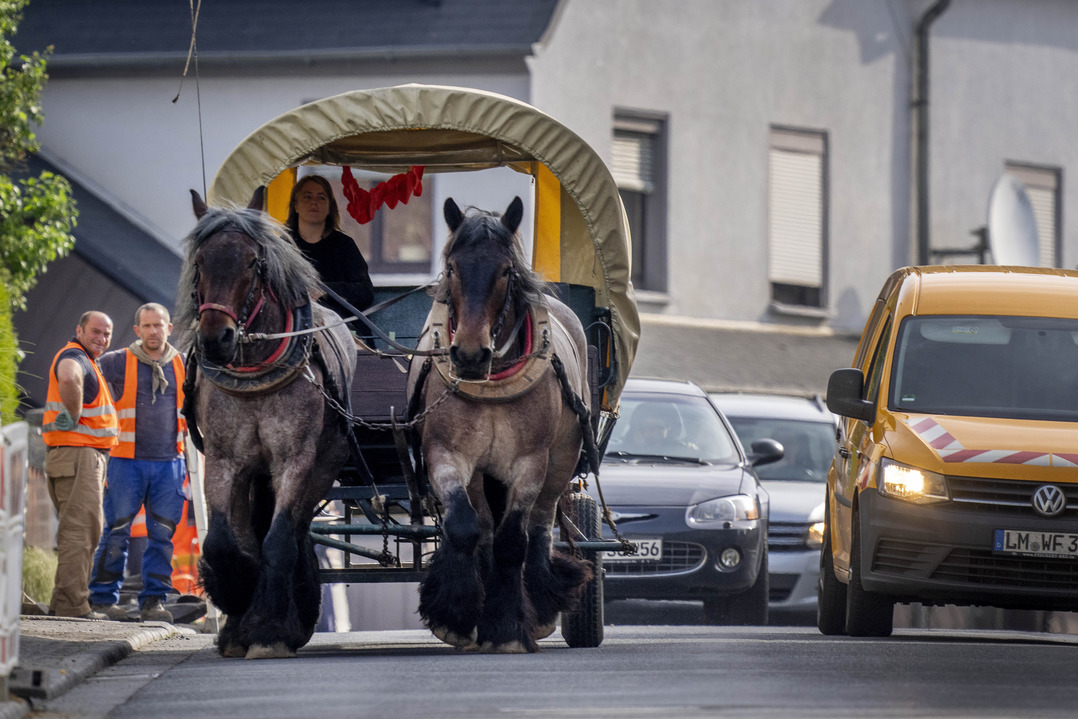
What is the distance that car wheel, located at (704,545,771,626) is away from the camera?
14.9 meters

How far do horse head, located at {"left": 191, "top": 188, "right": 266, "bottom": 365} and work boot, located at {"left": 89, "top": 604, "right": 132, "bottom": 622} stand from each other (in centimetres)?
457

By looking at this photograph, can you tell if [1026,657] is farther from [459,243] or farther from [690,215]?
[690,215]

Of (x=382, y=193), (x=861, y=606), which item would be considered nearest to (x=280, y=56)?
(x=382, y=193)

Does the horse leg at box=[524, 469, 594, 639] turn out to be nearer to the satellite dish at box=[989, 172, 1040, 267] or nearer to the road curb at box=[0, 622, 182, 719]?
the road curb at box=[0, 622, 182, 719]

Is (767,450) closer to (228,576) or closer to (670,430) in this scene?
(670,430)

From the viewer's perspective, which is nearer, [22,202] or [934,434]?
[934,434]

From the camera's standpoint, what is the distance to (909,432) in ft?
36.3

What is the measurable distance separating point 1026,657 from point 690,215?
53.7ft

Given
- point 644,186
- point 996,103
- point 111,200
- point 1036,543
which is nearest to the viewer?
point 1036,543

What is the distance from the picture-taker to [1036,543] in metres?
10.7

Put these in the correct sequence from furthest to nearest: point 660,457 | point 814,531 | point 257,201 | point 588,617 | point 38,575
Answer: point 814,531
point 38,575
point 660,457
point 588,617
point 257,201

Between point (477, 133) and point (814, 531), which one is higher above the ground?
point (477, 133)

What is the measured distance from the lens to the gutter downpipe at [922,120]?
28281 millimetres

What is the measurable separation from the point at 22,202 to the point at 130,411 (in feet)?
17.3
